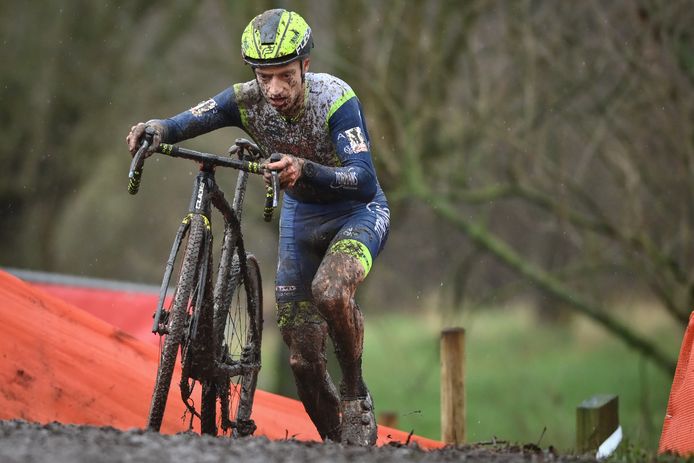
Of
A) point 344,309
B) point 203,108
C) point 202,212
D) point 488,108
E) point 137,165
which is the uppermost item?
point 488,108

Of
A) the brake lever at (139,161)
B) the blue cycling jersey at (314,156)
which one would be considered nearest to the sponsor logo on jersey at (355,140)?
the blue cycling jersey at (314,156)

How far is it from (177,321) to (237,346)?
133cm

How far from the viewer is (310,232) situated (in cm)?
775

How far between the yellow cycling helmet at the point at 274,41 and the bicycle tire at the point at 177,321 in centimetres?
95

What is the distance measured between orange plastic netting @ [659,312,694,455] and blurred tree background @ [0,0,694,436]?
5.62 meters

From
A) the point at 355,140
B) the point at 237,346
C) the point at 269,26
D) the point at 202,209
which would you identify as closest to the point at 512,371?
the point at 237,346

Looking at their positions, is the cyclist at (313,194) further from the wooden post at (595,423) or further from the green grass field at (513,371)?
the green grass field at (513,371)

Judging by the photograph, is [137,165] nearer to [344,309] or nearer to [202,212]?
[202,212]

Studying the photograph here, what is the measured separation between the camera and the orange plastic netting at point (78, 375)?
7719 millimetres

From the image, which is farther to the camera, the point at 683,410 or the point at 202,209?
the point at 683,410

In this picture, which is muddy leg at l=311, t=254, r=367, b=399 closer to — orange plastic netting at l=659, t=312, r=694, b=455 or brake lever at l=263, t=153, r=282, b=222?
brake lever at l=263, t=153, r=282, b=222

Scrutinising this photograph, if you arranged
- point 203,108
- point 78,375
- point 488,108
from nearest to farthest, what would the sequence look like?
point 203,108
point 78,375
point 488,108

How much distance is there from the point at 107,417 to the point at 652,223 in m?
7.85

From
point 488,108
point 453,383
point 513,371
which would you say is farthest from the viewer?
point 513,371
